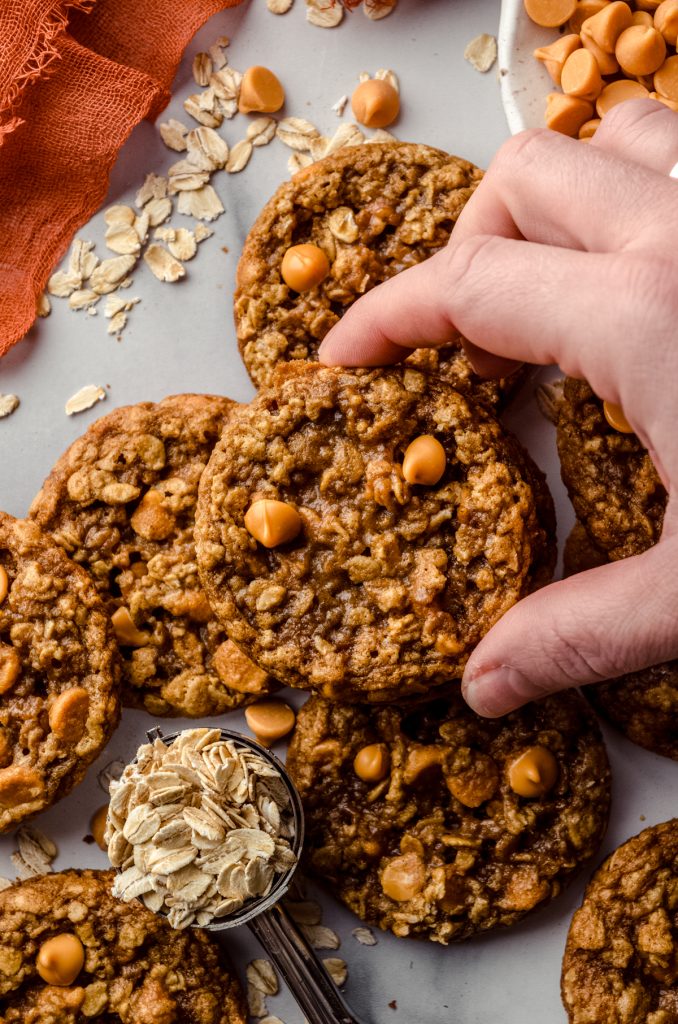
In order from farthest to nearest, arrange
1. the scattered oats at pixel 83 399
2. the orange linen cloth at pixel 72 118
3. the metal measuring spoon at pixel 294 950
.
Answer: the scattered oats at pixel 83 399 → the orange linen cloth at pixel 72 118 → the metal measuring spoon at pixel 294 950

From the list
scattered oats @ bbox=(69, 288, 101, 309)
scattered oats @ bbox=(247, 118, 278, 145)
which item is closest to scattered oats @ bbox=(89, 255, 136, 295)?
scattered oats @ bbox=(69, 288, 101, 309)

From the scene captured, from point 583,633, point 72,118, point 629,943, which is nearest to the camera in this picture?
point 583,633

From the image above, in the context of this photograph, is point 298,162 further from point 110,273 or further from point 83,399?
point 83,399

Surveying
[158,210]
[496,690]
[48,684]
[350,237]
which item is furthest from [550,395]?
[48,684]

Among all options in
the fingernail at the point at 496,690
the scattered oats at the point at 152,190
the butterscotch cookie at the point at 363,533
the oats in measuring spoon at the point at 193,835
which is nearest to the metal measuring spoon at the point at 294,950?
the oats in measuring spoon at the point at 193,835

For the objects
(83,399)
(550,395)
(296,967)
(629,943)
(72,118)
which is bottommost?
(629,943)

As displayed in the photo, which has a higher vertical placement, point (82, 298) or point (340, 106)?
Result: point (340, 106)

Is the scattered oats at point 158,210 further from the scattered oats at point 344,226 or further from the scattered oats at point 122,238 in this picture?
the scattered oats at point 344,226
